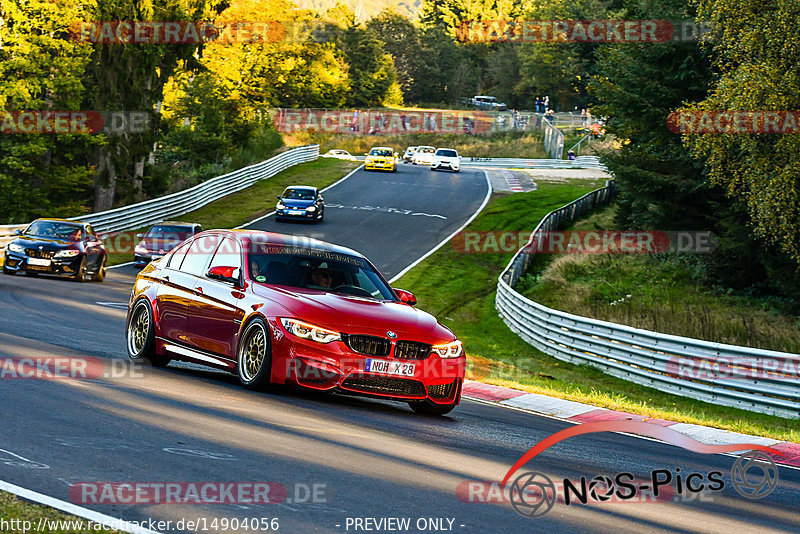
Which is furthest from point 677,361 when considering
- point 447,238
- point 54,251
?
point 447,238

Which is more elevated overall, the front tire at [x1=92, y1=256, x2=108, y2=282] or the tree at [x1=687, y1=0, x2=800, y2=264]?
the tree at [x1=687, y1=0, x2=800, y2=264]

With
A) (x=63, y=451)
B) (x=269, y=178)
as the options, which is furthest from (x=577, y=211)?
(x=63, y=451)

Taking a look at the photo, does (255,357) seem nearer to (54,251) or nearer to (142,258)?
(54,251)

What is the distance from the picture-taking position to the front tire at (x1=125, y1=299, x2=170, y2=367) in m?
12.4

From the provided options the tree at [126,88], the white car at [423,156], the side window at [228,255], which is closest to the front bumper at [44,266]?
the side window at [228,255]

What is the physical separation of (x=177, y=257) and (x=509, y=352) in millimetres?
11915

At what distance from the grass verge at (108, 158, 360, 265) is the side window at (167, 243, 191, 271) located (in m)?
23.5

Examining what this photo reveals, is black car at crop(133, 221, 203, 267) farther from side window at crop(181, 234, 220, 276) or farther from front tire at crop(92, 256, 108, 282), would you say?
side window at crop(181, 234, 220, 276)

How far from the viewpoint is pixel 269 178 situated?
58.6 meters

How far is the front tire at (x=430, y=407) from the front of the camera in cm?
1082

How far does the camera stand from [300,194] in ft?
149

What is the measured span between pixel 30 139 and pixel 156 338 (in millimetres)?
35365

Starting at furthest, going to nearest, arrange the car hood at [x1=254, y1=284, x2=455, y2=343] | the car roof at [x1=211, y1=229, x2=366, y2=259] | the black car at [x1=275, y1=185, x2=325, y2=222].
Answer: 1. the black car at [x1=275, y1=185, x2=325, y2=222]
2. the car roof at [x1=211, y1=229, x2=366, y2=259]
3. the car hood at [x1=254, y1=284, x2=455, y2=343]

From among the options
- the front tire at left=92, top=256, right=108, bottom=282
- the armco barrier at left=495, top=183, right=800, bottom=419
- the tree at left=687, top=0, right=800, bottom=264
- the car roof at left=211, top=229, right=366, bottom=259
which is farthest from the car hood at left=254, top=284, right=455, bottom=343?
the front tire at left=92, top=256, right=108, bottom=282
